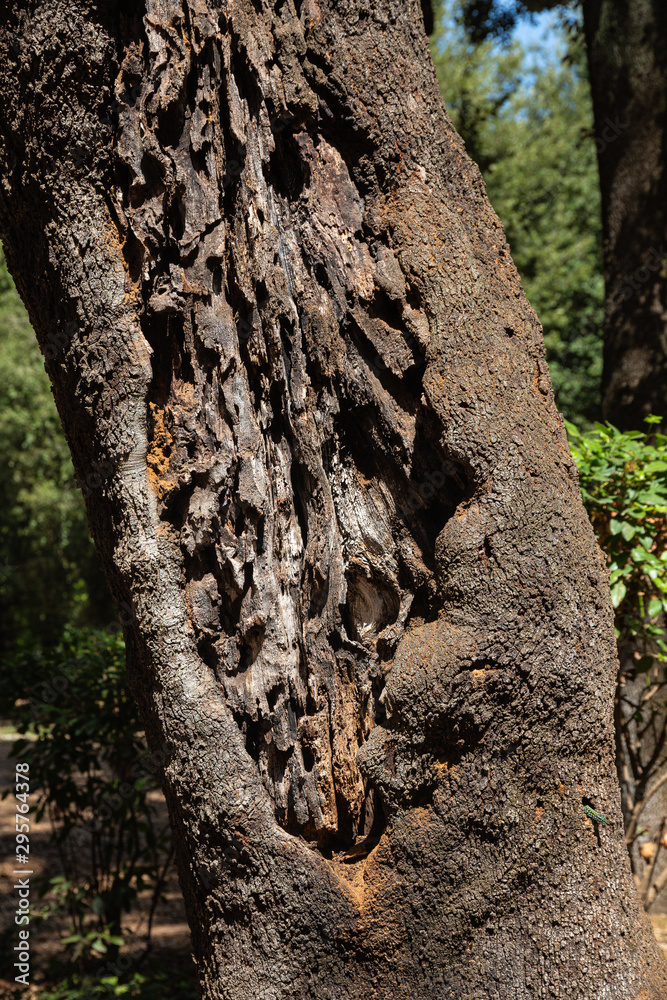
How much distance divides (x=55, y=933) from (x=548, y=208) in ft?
58.8

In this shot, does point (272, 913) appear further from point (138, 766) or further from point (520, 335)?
point (138, 766)

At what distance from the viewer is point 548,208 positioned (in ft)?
59.5

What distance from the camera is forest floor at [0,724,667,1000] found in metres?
4.29

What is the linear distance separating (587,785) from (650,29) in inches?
229

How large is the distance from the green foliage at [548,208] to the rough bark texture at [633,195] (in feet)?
24.0

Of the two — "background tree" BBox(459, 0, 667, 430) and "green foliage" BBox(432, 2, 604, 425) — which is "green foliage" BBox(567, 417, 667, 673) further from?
"green foliage" BBox(432, 2, 604, 425)

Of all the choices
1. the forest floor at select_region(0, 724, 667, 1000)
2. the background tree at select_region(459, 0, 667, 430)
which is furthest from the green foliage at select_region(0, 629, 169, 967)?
the background tree at select_region(459, 0, 667, 430)

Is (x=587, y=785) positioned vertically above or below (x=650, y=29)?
below

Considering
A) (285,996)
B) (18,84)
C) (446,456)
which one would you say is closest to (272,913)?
(285,996)

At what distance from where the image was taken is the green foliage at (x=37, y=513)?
1265 centimetres

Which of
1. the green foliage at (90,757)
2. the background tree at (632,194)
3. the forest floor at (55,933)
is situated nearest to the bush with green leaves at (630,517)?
the background tree at (632,194)

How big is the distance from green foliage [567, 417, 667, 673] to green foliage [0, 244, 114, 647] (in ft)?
34.2

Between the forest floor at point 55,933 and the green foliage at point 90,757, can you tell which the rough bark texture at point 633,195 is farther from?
the green foliage at point 90,757

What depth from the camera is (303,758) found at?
1.97 meters
